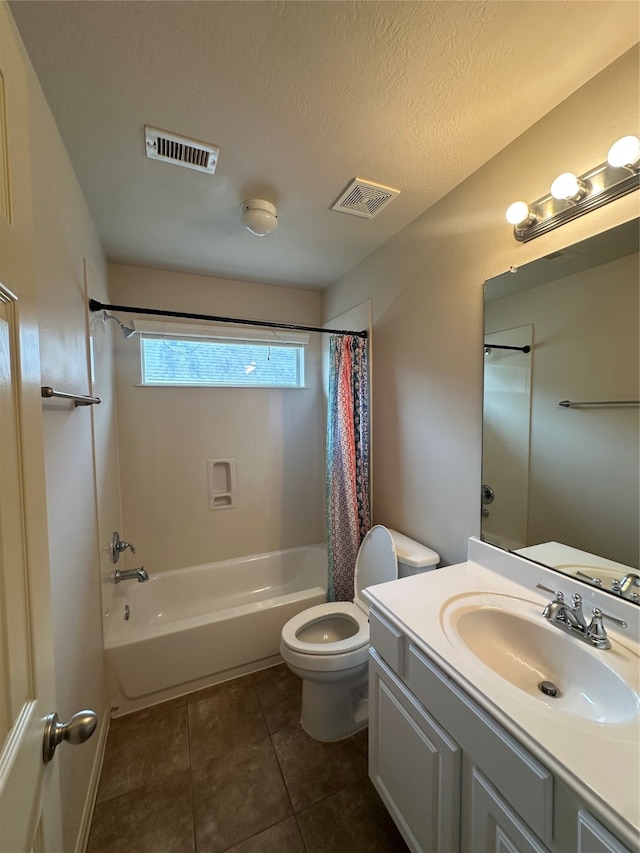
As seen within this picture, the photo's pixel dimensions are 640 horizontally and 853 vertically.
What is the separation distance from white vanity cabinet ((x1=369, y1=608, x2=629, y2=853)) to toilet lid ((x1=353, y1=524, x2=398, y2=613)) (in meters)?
0.51

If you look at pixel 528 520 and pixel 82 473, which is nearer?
pixel 528 520

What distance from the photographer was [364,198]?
157 cm

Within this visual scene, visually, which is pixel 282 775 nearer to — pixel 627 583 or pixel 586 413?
pixel 627 583

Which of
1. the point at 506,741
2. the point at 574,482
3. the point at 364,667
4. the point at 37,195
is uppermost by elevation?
the point at 37,195

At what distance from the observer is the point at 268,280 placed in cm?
256

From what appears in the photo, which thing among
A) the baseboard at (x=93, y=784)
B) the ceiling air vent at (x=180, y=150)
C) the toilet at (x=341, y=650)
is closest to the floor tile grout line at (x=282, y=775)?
the toilet at (x=341, y=650)

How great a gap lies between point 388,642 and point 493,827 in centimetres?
43

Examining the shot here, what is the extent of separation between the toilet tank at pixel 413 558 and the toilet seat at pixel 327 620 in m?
0.33

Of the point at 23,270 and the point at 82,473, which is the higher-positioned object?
the point at 23,270

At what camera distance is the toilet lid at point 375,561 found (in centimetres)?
169

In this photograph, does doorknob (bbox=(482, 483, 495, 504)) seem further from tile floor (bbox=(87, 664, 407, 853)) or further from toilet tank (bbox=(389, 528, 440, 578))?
tile floor (bbox=(87, 664, 407, 853))

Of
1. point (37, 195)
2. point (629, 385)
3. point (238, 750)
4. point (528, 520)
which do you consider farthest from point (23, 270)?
point (238, 750)

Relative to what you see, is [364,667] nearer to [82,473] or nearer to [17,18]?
[82,473]

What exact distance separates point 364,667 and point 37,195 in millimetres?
2169
